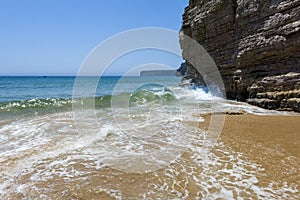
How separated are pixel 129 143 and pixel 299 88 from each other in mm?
8801

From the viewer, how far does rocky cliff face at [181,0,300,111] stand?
1050cm

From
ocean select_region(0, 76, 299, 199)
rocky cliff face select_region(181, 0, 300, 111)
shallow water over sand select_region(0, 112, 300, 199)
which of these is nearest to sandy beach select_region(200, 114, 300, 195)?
shallow water over sand select_region(0, 112, 300, 199)

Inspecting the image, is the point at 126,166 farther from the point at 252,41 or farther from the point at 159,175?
the point at 252,41

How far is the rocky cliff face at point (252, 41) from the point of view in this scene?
34.4ft

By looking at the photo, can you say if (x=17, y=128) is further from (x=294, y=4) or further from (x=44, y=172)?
(x=294, y=4)

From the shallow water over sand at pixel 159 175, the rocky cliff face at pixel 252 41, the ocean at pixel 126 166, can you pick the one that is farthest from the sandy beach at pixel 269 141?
the rocky cliff face at pixel 252 41

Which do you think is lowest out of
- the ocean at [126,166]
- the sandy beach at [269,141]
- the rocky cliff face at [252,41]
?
the ocean at [126,166]

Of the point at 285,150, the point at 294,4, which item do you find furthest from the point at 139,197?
the point at 294,4

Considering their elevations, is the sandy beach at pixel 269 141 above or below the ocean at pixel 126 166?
above

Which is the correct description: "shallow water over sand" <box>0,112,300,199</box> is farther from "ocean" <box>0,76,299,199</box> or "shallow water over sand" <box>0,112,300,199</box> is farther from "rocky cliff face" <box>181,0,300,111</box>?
"rocky cliff face" <box>181,0,300,111</box>

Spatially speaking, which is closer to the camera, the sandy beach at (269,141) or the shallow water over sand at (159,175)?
the shallow water over sand at (159,175)

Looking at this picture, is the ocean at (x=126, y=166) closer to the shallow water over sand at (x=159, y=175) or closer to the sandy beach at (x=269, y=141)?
the shallow water over sand at (x=159, y=175)

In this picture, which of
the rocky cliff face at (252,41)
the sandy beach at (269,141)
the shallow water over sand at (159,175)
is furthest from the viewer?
the rocky cliff face at (252,41)

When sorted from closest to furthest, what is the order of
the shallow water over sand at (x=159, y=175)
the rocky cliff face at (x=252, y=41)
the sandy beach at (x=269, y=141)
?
the shallow water over sand at (x=159, y=175), the sandy beach at (x=269, y=141), the rocky cliff face at (x=252, y=41)
